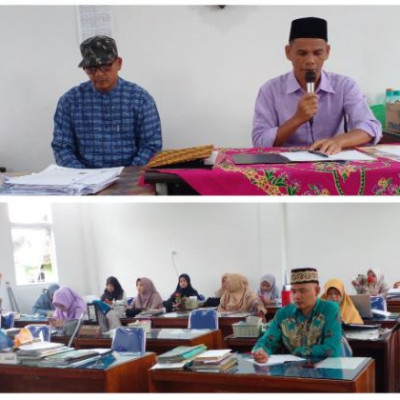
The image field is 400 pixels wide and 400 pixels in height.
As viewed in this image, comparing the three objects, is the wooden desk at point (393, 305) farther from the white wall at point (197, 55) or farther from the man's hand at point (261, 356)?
the white wall at point (197, 55)

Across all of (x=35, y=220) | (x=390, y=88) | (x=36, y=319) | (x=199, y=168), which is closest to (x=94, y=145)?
(x=35, y=220)

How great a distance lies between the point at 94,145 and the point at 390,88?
1829mm

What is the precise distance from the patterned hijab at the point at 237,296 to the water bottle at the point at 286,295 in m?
0.11

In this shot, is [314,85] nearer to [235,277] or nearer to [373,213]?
[373,213]

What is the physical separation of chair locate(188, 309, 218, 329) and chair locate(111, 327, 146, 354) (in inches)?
7.9

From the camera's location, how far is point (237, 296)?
102 inches

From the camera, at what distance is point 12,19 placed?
387cm

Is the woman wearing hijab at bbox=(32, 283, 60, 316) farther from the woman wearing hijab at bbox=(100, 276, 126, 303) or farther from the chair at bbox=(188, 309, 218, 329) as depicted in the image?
the chair at bbox=(188, 309, 218, 329)

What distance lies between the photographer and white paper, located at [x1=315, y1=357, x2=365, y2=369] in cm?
224

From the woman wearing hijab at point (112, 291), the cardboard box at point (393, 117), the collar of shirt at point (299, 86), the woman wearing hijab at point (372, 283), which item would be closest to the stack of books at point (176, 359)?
the woman wearing hijab at point (112, 291)

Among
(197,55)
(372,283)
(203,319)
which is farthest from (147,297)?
(197,55)

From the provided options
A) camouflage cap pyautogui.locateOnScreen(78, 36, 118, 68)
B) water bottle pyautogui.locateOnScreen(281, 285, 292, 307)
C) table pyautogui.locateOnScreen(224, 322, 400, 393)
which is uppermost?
camouflage cap pyautogui.locateOnScreen(78, 36, 118, 68)

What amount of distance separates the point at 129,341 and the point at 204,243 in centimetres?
49

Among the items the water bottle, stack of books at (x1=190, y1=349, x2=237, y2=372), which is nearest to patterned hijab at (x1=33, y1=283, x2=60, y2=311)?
stack of books at (x1=190, y1=349, x2=237, y2=372)
